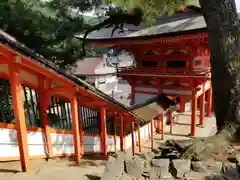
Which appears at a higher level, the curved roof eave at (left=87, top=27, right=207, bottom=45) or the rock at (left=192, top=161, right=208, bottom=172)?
the curved roof eave at (left=87, top=27, right=207, bottom=45)

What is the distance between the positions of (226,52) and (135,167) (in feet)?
10.5

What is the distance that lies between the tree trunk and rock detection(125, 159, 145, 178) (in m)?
2.32

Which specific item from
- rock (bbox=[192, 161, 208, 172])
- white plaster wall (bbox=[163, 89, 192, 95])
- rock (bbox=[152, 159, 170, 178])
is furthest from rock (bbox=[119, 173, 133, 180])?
white plaster wall (bbox=[163, 89, 192, 95])

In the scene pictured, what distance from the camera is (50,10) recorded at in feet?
32.9

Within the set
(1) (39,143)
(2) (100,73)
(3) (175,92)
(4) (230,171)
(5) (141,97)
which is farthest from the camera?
(2) (100,73)

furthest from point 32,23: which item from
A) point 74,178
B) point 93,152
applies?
point 74,178

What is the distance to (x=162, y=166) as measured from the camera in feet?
12.3

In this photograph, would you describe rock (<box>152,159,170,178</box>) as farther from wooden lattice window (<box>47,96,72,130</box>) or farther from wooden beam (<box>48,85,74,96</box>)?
wooden lattice window (<box>47,96,72,130</box>)

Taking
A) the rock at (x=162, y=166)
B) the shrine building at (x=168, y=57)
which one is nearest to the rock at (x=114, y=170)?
the rock at (x=162, y=166)

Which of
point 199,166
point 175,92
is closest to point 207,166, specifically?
point 199,166

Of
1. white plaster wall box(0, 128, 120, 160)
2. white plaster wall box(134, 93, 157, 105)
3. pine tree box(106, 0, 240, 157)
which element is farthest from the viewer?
white plaster wall box(134, 93, 157, 105)

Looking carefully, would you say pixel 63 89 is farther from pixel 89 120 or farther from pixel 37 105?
pixel 89 120

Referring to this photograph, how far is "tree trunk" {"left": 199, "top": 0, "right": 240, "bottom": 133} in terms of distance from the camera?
4.89 m

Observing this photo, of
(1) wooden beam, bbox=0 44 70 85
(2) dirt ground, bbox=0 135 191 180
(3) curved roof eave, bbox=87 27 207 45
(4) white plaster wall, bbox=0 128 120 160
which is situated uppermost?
(3) curved roof eave, bbox=87 27 207 45
